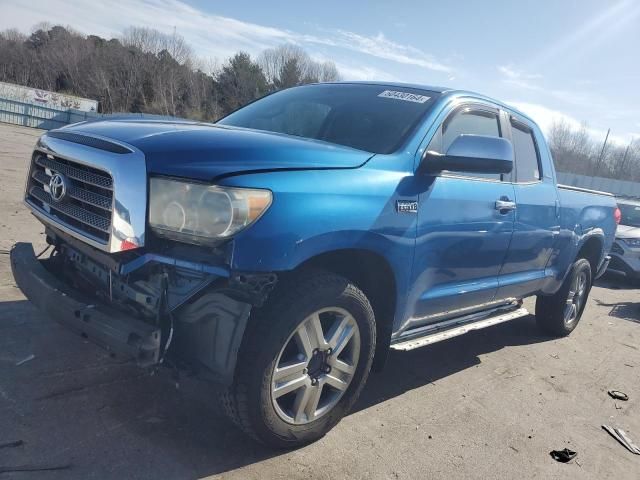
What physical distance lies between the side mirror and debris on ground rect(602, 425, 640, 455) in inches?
75.8

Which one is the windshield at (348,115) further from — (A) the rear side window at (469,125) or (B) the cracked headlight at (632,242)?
(B) the cracked headlight at (632,242)

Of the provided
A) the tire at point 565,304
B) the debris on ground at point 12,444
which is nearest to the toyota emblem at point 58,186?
the debris on ground at point 12,444

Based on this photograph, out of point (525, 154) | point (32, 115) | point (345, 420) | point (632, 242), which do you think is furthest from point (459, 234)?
point (32, 115)

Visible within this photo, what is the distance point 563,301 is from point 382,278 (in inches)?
130

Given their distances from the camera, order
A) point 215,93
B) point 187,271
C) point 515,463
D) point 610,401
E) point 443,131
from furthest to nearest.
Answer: point 215,93, point 610,401, point 443,131, point 515,463, point 187,271

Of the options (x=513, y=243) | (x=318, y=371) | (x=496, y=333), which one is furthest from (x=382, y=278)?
(x=496, y=333)

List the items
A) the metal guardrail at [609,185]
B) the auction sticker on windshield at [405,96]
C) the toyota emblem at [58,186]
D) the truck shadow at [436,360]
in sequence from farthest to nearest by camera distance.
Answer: the metal guardrail at [609,185], the truck shadow at [436,360], the auction sticker on windshield at [405,96], the toyota emblem at [58,186]

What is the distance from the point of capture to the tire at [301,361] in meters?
2.49

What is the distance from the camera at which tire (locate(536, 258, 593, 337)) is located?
18.5 feet

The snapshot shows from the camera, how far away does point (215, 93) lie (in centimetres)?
5125

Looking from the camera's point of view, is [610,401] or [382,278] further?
[610,401]

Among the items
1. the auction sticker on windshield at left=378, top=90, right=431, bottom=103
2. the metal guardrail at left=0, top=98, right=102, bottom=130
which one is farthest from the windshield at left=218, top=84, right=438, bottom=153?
the metal guardrail at left=0, top=98, right=102, bottom=130

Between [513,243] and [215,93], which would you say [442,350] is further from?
[215,93]

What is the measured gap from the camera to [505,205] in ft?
13.0
